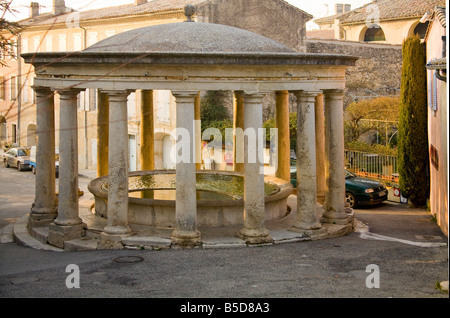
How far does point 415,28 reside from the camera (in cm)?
4000

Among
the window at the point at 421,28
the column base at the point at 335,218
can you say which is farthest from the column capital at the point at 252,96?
the window at the point at 421,28

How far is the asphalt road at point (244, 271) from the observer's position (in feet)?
32.7

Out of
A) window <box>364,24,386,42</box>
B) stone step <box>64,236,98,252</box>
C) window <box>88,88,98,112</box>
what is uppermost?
window <box>364,24,386,42</box>

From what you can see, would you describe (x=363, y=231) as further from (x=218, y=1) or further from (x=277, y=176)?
(x=218, y=1)

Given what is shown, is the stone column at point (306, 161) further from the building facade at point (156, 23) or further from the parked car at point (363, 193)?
the building facade at point (156, 23)

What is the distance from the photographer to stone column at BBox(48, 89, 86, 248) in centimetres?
1379

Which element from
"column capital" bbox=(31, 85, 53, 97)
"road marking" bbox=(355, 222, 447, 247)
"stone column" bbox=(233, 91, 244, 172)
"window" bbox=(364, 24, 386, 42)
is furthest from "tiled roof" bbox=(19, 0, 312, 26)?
"road marking" bbox=(355, 222, 447, 247)

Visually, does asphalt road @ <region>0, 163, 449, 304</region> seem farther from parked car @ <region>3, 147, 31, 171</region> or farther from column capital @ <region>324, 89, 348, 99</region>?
parked car @ <region>3, 147, 31, 171</region>

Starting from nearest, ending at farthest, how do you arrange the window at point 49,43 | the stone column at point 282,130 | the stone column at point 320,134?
the stone column at point 320,134 < the stone column at point 282,130 < the window at point 49,43

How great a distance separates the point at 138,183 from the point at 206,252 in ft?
20.0

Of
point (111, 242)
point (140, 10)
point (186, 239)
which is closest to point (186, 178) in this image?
point (186, 239)

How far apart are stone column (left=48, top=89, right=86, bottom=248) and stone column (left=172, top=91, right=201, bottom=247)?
2.42 m

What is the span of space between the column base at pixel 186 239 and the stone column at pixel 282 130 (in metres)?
6.16

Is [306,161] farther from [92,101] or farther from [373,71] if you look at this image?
[373,71]
